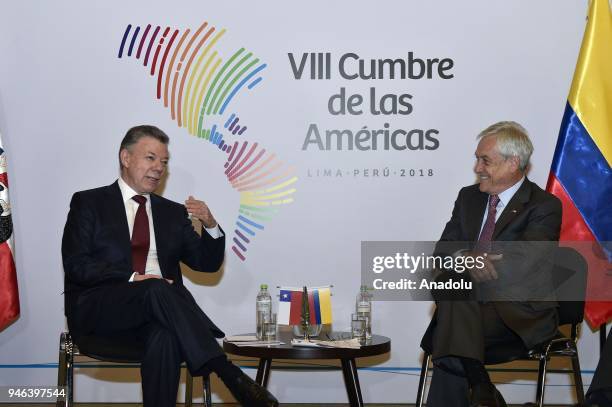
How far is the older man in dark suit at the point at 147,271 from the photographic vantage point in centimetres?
370

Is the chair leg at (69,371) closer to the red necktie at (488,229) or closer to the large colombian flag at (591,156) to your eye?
the red necktie at (488,229)

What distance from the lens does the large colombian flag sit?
16.7 ft

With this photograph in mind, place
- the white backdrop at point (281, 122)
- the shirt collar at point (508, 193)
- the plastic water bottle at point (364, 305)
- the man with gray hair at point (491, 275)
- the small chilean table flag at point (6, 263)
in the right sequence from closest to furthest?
the man with gray hair at point (491, 275)
the shirt collar at point (508, 193)
the plastic water bottle at point (364, 305)
the small chilean table flag at point (6, 263)
the white backdrop at point (281, 122)

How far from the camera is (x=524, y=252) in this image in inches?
160

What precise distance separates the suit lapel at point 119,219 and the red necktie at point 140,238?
0.05 metres

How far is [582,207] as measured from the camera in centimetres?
509

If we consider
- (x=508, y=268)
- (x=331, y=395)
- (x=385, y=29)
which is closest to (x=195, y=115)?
(x=385, y=29)

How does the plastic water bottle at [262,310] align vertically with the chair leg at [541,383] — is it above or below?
above

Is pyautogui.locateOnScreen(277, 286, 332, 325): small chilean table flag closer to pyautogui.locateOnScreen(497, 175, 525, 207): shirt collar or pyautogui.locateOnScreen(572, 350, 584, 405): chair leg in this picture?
pyautogui.locateOnScreen(497, 175, 525, 207): shirt collar

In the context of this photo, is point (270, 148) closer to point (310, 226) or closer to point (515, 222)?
point (310, 226)

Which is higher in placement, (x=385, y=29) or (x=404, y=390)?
(x=385, y=29)

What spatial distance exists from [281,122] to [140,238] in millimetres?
1424

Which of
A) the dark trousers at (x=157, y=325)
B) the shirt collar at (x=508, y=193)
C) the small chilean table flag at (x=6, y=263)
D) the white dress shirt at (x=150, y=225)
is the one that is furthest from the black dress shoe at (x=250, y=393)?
the small chilean table flag at (x=6, y=263)

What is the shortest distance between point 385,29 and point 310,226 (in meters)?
1.34
